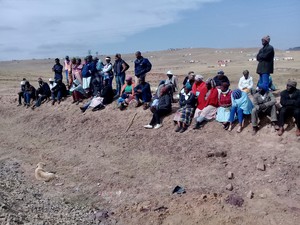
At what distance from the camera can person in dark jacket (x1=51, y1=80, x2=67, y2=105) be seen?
17016 mm

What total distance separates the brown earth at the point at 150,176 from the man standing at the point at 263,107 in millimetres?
340

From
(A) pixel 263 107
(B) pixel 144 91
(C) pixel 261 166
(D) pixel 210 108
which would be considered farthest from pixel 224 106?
(B) pixel 144 91

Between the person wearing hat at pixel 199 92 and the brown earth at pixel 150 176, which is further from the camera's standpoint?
the person wearing hat at pixel 199 92

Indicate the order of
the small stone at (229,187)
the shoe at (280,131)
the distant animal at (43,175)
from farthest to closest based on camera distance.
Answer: the distant animal at (43,175) < the shoe at (280,131) < the small stone at (229,187)

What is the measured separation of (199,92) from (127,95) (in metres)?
3.50

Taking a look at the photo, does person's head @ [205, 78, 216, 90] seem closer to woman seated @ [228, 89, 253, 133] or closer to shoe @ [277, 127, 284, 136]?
woman seated @ [228, 89, 253, 133]

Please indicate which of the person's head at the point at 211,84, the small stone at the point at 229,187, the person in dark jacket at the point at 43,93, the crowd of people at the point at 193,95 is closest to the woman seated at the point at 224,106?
the crowd of people at the point at 193,95

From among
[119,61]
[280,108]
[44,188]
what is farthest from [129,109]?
[280,108]

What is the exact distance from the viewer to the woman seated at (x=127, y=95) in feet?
45.7

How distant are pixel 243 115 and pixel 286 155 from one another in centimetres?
181

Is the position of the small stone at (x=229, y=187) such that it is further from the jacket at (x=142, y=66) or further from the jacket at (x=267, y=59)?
the jacket at (x=142, y=66)

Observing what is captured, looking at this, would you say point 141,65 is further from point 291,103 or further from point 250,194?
point 250,194

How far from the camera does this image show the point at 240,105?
10.2 meters

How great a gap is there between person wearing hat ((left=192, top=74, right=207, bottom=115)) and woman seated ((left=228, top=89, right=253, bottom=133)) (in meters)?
1.13
